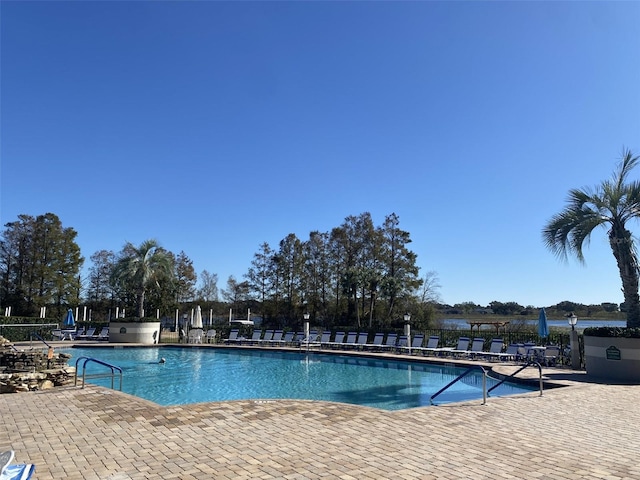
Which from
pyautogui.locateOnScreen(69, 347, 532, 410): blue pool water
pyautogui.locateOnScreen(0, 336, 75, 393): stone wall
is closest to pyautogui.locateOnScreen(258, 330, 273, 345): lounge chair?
pyautogui.locateOnScreen(69, 347, 532, 410): blue pool water

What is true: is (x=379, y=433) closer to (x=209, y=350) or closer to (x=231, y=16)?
(x=231, y=16)

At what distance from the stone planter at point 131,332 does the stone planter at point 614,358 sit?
2108 centimetres

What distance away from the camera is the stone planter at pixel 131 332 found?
24688 mm

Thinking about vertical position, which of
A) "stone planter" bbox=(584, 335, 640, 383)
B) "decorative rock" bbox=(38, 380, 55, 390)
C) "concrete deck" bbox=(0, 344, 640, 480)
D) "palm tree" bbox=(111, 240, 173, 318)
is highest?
"palm tree" bbox=(111, 240, 173, 318)

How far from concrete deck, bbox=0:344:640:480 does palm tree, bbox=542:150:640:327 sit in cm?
514

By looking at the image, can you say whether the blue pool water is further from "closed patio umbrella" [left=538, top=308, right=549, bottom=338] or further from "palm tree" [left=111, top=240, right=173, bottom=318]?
"palm tree" [left=111, top=240, right=173, bottom=318]

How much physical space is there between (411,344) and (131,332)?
1518 cm

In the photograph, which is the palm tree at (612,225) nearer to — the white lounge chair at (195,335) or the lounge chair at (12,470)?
the lounge chair at (12,470)

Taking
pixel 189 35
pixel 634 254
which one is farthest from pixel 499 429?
pixel 189 35

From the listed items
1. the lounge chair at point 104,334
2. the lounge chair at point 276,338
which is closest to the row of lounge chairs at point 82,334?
the lounge chair at point 104,334

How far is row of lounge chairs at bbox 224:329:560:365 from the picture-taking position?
15602 mm

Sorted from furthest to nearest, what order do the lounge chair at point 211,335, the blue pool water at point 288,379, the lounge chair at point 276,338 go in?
the lounge chair at point 211,335
the lounge chair at point 276,338
the blue pool water at point 288,379

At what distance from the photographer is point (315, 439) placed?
18.7 feet

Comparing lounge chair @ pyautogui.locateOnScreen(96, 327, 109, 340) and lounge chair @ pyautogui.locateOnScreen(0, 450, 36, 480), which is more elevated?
lounge chair @ pyautogui.locateOnScreen(0, 450, 36, 480)
